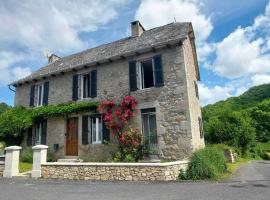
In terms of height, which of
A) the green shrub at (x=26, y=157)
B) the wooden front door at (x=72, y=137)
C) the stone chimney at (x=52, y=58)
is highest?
the stone chimney at (x=52, y=58)

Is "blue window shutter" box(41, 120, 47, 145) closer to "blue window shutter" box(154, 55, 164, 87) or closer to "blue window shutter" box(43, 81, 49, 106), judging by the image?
"blue window shutter" box(43, 81, 49, 106)

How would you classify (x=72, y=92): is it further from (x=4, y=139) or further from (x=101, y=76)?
(x=4, y=139)

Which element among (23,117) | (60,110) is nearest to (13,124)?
(23,117)

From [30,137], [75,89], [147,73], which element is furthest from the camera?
[30,137]

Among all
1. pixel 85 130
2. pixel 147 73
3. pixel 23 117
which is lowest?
pixel 85 130

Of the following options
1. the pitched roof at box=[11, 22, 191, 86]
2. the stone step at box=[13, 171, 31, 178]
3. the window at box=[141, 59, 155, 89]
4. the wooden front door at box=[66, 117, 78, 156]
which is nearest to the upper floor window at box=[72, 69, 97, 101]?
the pitched roof at box=[11, 22, 191, 86]

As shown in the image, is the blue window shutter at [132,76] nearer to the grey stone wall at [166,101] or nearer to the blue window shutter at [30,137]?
the grey stone wall at [166,101]

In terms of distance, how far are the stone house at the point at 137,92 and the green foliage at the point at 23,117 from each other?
1.48ft

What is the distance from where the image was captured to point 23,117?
1413 cm

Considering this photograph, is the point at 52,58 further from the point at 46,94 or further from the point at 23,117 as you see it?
the point at 23,117

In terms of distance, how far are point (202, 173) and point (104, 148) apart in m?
5.48

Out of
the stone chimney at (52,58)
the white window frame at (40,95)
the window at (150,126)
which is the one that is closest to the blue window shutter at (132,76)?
the window at (150,126)

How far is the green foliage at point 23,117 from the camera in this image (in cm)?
1323

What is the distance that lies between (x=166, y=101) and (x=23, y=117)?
900cm
